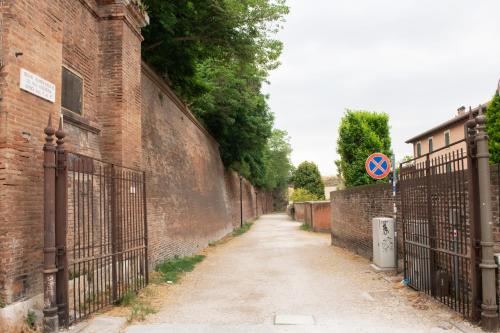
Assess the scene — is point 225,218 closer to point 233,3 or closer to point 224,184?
point 224,184

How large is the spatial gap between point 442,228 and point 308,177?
60276 millimetres

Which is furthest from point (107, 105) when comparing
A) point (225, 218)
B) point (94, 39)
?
point (225, 218)

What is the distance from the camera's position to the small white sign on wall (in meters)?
5.90

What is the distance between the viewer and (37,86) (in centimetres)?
618

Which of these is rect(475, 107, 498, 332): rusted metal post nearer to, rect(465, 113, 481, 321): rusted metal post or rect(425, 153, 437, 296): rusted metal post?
rect(465, 113, 481, 321): rusted metal post

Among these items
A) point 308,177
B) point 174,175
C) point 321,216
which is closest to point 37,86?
point 174,175

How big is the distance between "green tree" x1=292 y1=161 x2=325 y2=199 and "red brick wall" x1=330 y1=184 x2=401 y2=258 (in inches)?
1895

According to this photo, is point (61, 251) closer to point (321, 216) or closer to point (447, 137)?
A: point (321, 216)

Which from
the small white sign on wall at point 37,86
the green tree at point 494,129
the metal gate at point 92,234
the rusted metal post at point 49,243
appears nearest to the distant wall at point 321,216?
the green tree at point 494,129

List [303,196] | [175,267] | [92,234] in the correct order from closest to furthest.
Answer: [92,234], [175,267], [303,196]

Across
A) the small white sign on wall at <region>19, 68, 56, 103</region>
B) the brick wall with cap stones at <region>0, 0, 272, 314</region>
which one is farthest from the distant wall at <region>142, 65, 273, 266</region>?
the small white sign on wall at <region>19, 68, 56, 103</region>

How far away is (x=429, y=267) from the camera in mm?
7438

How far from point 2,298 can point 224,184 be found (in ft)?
76.7

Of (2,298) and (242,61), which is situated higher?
(242,61)
